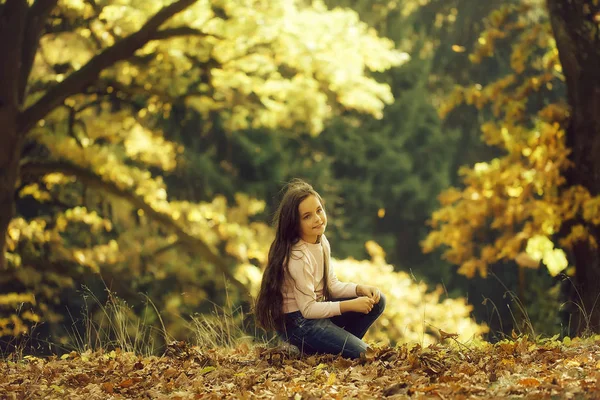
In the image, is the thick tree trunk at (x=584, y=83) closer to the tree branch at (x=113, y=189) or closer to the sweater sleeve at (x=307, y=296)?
the tree branch at (x=113, y=189)

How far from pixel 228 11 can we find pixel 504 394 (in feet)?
26.5

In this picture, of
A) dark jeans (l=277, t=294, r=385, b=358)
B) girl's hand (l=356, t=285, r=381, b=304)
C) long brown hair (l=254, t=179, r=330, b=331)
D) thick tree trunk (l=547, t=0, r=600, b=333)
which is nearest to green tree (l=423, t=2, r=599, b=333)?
thick tree trunk (l=547, t=0, r=600, b=333)

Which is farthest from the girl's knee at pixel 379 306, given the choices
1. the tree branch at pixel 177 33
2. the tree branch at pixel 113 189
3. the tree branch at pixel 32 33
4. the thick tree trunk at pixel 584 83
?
the tree branch at pixel 32 33

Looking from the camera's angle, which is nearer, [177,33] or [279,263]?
[279,263]

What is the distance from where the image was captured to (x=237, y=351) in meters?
6.26

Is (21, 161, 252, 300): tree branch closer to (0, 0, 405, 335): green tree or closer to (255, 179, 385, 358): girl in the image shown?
(0, 0, 405, 335): green tree

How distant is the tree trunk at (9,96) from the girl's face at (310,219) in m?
5.61

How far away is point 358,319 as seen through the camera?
18.4ft

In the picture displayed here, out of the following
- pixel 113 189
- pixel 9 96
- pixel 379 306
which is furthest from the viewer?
pixel 113 189

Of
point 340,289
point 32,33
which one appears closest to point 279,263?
point 340,289

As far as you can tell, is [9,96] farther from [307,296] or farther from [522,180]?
[307,296]

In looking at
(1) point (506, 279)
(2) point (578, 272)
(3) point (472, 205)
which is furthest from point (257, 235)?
(1) point (506, 279)

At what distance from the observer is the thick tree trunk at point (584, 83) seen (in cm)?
877

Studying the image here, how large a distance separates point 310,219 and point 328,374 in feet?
3.11
